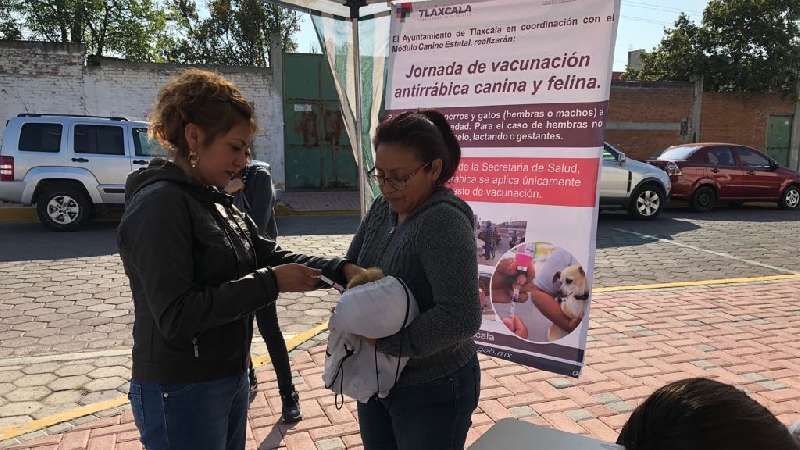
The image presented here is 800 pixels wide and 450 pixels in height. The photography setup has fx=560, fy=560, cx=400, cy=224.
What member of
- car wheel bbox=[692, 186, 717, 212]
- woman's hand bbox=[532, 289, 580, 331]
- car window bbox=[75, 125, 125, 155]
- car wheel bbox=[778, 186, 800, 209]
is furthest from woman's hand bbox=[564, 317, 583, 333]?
car wheel bbox=[778, 186, 800, 209]

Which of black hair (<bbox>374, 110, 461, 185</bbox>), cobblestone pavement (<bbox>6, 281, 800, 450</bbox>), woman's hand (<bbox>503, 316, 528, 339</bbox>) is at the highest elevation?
black hair (<bbox>374, 110, 461, 185</bbox>)

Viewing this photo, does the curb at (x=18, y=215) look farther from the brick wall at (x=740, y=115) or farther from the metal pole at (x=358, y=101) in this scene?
the brick wall at (x=740, y=115)

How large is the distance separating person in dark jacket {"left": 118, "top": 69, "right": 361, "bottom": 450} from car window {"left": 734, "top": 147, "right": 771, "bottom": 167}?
14.3m

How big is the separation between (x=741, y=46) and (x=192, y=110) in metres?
22.9

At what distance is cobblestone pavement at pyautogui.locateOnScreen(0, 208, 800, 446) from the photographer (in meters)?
4.03

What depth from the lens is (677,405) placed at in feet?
3.21

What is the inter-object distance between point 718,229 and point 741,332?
680 centimetres

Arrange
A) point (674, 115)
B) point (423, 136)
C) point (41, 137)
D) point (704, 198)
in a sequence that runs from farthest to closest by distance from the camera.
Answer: point (674, 115) < point (704, 198) < point (41, 137) < point (423, 136)

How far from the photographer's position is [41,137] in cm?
983

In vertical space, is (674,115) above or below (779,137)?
above

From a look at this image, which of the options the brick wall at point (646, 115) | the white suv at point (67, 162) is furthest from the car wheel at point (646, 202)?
the white suv at point (67, 162)

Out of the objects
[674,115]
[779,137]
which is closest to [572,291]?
[674,115]

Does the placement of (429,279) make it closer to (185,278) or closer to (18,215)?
(185,278)

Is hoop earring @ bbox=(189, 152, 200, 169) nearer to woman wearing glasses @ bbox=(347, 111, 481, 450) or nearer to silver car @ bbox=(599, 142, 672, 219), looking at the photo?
woman wearing glasses @ bbox=(347, 111, 481, 450)
